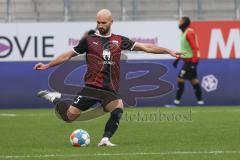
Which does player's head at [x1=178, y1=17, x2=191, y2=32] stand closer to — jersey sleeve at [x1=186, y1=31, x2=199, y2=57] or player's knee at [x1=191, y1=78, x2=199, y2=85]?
jersey sleeve at [x1=186, y1=31, x2=199, y2=57]

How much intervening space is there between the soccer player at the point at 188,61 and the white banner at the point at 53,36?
0.48m

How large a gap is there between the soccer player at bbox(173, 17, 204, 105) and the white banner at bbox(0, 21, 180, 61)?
1.56ft

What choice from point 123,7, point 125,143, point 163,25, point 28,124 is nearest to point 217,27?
point 163,25

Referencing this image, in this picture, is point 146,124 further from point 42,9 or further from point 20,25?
point 42,9

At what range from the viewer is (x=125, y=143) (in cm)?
1234

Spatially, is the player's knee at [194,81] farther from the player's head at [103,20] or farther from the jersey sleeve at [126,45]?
the player's head at [103,20]

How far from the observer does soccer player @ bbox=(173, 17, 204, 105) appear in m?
22.0

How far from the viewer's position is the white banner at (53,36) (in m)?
22.1

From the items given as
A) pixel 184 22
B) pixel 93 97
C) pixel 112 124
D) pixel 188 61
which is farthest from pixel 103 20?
pixel 188 61

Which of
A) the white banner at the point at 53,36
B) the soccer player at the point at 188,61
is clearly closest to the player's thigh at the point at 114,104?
the soccer player at the point at 188,61

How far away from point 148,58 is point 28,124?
6.41 m

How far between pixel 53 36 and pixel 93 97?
410 inches

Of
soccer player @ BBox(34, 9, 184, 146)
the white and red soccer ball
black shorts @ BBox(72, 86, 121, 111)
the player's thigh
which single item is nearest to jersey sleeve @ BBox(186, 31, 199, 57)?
soccer player @ BBox(34, 9, 184, 146)

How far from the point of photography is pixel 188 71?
2206cm
